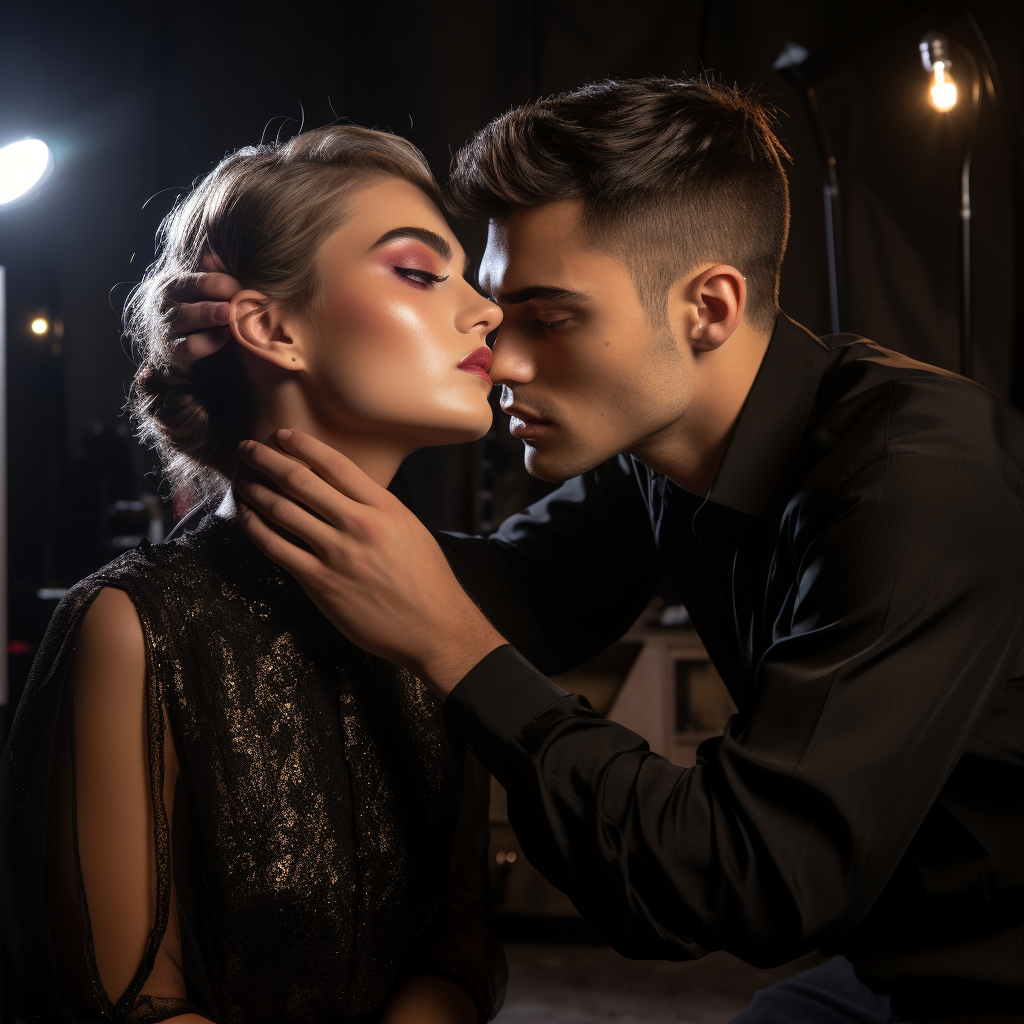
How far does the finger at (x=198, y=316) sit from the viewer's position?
3.76 feet

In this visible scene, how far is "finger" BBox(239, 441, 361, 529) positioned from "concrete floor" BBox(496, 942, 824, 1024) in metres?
2.01

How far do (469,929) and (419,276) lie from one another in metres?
0.84

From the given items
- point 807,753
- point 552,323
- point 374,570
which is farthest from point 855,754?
point 552,323

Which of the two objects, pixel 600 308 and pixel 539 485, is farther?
pixel 539 485

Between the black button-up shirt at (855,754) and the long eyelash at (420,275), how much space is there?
0.49 meters

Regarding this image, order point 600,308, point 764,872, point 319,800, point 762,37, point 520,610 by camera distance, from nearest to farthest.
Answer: point 764,872 → point 319,800 → point 600,308 → point 520,610 → point 762,37

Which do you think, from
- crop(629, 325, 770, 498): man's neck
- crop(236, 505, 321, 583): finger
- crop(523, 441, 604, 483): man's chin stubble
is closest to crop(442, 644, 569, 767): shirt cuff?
crop(236, 505, 321, 583): finger

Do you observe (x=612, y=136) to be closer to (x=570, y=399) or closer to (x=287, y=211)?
(x=570, y=399)

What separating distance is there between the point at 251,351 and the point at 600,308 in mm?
484

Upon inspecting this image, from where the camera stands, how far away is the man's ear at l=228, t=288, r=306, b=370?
1145 mm

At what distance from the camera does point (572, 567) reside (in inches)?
60.3

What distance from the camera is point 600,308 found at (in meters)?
1.30

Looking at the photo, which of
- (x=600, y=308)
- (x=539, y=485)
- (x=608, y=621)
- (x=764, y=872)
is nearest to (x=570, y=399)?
(x=600, y=308)

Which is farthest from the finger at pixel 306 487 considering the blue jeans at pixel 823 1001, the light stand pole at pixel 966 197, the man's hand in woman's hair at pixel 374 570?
the light stand pole at pixel 966 197
